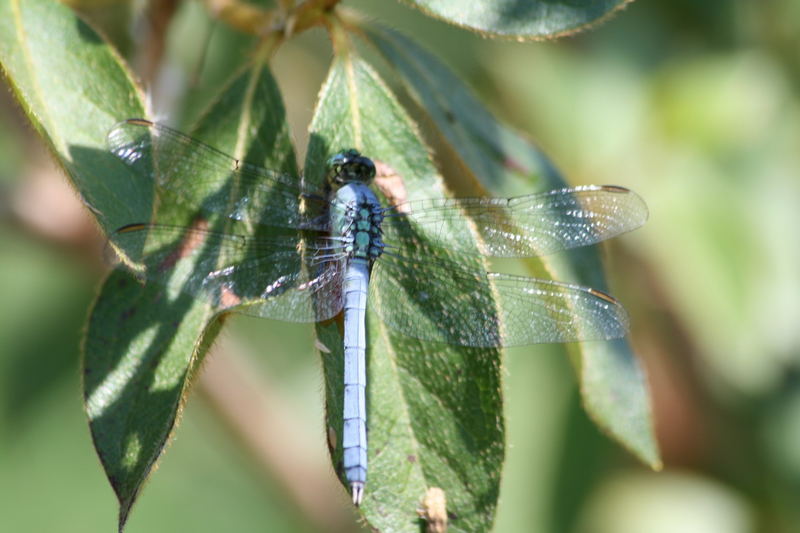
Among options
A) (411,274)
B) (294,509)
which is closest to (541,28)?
(411,274)

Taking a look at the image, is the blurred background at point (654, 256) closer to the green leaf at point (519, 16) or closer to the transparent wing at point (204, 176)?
the transparent wing at point (204, 176)

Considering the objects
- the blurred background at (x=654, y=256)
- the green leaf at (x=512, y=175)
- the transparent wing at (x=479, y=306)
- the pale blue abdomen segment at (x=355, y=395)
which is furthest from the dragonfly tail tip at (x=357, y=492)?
the blurred background at (x=654, y=256)

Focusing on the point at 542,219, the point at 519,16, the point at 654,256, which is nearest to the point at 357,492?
the point at 542,219

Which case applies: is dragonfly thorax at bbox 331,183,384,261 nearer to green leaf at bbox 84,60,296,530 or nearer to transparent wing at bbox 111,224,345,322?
transparent wing at bbox 111,224,345,322

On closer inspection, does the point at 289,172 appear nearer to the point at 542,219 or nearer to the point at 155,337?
the point at 155,337

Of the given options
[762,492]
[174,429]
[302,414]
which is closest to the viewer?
[174,429]

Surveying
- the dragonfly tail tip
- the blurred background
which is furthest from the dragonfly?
the blurred background

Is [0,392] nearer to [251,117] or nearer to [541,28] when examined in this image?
[251,117]
